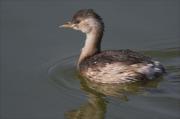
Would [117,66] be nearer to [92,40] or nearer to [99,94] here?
[99,94]

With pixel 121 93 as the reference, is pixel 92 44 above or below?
above

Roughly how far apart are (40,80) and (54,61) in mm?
662

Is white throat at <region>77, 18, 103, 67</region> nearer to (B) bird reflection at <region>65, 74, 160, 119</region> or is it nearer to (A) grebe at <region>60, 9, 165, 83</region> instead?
(A) grebe at <region>60, 9, 165, 83</region>

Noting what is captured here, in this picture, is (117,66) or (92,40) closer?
(117,66)

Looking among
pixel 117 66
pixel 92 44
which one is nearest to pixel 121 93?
pixel 117 66

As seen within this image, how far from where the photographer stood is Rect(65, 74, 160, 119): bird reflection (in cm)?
920

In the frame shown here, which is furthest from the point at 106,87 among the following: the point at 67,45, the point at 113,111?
the point at 67,45

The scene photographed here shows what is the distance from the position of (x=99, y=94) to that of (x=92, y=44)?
1.16m

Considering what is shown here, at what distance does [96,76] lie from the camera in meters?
10.0

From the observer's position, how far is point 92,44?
34.8 ft

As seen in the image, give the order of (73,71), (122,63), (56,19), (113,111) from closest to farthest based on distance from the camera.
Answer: (113,111) → (122,63) → (73,71) → (56,19)

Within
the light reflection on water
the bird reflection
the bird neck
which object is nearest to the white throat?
the bird neck

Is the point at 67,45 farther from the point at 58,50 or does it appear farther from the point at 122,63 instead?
the point at 122,63

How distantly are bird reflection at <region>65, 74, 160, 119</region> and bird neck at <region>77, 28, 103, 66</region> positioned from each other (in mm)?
512
